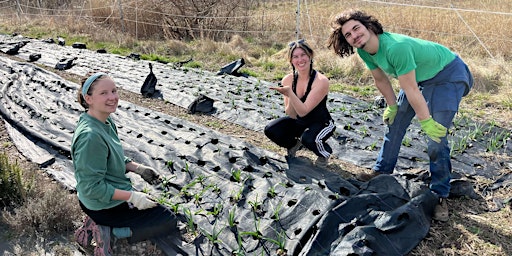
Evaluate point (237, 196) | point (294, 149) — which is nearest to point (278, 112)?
point (294, 149)

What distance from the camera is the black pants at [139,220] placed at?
2400mm

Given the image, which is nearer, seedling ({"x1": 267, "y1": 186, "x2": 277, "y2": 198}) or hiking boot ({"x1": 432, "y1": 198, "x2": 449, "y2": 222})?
hiking boot ({"x1": 432, "y1": 198, "x2": 449, "y2": 222})

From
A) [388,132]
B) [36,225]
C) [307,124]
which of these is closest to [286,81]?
[307,124]

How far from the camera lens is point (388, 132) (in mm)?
3180

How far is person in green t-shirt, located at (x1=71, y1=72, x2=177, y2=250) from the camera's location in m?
2.19

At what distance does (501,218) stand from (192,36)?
9092mm

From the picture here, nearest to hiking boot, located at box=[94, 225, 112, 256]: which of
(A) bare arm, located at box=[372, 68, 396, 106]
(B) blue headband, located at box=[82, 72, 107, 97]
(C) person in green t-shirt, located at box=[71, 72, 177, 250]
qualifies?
(C) person in green t-shirt, located at box=[71, 72, 177, 250]

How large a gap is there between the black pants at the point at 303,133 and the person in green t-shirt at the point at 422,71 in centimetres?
70

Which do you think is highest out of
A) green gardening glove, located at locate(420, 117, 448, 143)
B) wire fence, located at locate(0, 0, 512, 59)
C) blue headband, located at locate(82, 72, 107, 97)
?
blue headband, located at locate(82, 72, 107, 97)

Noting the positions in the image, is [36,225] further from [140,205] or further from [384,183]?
[384,183]

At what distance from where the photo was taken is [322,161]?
362 cm

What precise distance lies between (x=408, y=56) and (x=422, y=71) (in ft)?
0.96

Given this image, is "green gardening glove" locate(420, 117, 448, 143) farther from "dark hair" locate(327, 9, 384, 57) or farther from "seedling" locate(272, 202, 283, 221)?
"seedling" locate(272, 202, 283, 221)

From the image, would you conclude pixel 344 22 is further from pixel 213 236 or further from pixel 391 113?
pixel 213 236
